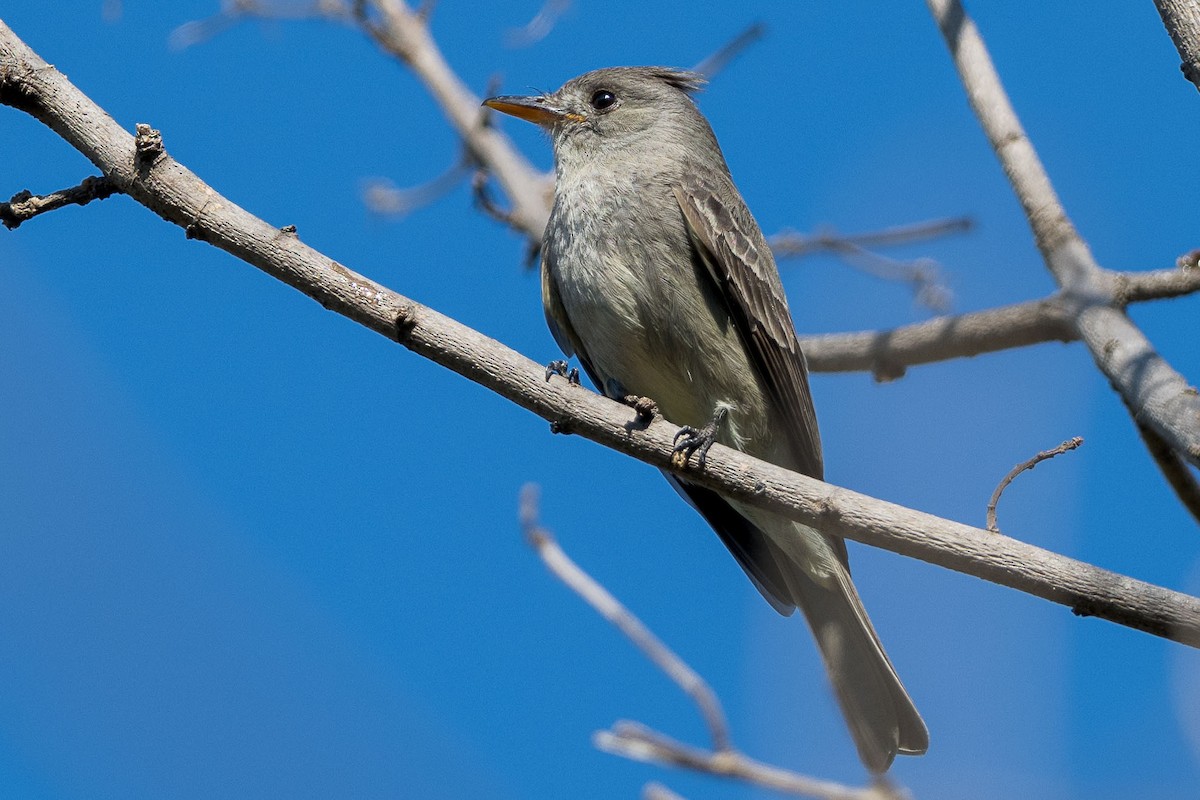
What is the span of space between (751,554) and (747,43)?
2.86m

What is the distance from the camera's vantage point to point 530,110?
7.05m

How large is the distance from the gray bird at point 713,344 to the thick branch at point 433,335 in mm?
1334

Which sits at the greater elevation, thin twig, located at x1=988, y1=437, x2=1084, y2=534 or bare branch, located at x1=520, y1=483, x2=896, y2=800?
thin twig, located at x1=988, y1=437, x2=1084, y2=534

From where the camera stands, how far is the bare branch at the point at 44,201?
4172 millimetres

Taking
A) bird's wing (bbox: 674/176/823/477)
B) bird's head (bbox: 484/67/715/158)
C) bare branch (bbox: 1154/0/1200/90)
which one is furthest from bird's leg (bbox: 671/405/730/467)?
bird's head (bbox: 484/67/715/158)

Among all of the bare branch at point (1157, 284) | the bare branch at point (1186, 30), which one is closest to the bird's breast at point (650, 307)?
the bare branch at point (1157, 284)

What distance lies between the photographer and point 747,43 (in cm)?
714

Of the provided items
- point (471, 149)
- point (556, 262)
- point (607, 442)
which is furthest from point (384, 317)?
point (471, 149)

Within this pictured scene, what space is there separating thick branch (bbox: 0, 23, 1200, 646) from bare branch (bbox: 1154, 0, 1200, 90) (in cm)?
147

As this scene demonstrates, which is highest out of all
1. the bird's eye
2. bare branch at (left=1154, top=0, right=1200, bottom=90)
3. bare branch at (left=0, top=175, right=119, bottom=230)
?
the bird's eye

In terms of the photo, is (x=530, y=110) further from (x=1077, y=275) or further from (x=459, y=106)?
(x=1077, y=275)

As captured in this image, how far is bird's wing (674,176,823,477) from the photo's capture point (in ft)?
20.0

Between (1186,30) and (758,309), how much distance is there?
9.11 ft

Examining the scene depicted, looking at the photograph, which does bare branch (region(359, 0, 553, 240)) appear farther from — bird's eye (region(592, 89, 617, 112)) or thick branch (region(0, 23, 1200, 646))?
thick branch (region(0, 23, 1200, 646))
